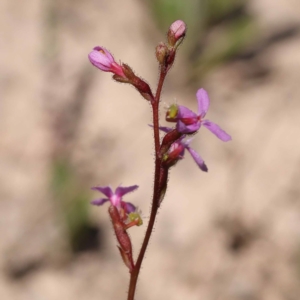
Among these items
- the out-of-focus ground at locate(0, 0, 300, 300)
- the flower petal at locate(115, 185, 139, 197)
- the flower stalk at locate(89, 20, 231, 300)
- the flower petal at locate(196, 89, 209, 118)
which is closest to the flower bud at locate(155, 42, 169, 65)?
the flower stalk at locate(89, 20, 231, 300)

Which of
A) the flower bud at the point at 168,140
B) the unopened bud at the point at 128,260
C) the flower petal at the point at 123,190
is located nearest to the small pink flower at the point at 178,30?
the flower bud at the point at 168,140

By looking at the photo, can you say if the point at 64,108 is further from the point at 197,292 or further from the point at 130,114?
the point at 197,292

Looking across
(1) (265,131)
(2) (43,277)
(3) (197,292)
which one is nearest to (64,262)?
(2) (43,277)

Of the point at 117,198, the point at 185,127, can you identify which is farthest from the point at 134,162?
the point at 185,127

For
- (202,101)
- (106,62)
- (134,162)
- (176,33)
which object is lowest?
(202,101)

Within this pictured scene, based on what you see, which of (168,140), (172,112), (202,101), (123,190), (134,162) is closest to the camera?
(172,112)

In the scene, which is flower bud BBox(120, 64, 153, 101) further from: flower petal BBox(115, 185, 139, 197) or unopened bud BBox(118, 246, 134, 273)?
unopened bud BBox(118, 246, 134, 273)

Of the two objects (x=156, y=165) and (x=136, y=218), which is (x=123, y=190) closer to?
(x=136, y=218)

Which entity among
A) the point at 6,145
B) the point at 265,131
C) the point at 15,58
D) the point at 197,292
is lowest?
the point at 197,292
